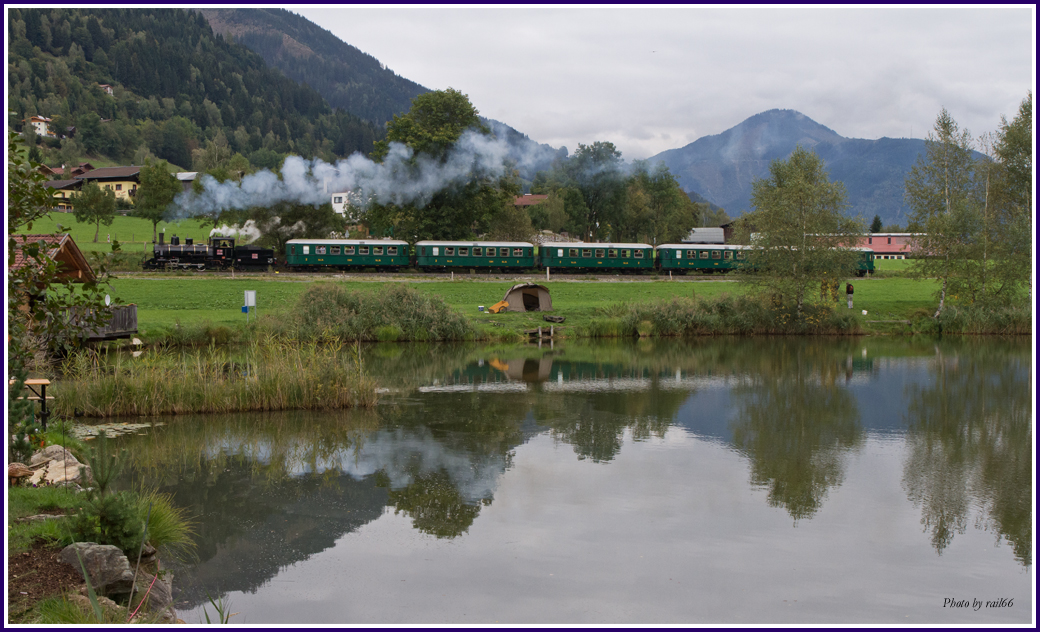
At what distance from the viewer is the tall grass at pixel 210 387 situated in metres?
15.7

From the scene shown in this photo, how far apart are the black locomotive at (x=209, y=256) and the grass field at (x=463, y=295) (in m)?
3.89

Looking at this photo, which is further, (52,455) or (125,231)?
(125,231)

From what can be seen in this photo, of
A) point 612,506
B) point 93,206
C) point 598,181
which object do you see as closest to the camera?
point 612,506

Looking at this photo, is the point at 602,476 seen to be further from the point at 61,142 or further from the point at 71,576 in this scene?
the point at 61,142

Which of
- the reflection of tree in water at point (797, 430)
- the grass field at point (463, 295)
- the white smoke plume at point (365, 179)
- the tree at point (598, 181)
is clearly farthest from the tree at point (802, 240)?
the tree at point (598, 181)

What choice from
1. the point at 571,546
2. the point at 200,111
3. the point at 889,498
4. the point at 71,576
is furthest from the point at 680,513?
the point at 200,111

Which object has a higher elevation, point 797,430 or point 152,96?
point 152,96

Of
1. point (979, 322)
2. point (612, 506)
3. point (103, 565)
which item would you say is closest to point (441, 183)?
point (979, 322)

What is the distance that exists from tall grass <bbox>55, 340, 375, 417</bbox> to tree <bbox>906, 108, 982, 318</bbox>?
91.4 feet

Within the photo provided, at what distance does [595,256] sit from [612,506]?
43.0m

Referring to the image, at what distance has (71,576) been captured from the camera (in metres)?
6.93

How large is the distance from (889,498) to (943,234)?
2735 centimetres

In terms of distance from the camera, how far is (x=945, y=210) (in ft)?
117

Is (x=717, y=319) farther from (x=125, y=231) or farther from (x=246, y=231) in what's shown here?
(x=125, y=231)
